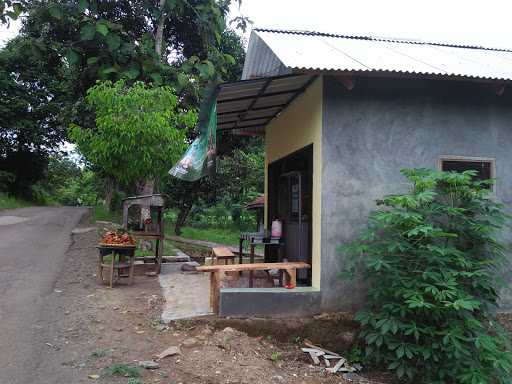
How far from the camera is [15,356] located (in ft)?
15.7

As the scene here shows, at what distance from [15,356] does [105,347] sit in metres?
0.89

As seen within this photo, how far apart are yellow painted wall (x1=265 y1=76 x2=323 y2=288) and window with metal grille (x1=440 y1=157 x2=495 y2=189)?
1.80 m

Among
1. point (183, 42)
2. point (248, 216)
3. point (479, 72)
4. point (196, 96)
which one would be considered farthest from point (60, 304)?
point (248, 216)

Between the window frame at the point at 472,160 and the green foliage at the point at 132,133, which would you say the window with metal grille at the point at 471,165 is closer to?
the window frame at the point at 472,160

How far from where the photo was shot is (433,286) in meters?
4.90

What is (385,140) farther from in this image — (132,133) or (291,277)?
(132,133)

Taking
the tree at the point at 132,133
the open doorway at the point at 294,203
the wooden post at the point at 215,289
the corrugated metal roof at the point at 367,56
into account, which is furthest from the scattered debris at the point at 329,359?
the tree at the point at 132,133

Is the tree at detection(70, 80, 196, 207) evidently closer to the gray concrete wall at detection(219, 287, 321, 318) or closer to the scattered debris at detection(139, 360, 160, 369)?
the gray concrete wall at detection(219, 287, 321, 318)

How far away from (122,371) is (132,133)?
17.9 feet

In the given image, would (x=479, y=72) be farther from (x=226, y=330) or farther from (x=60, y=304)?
(x=60, y=304)

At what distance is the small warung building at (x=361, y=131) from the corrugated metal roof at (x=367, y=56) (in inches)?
1.1

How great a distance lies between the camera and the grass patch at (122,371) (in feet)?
14.4

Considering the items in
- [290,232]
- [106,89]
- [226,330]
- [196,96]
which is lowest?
[226,330]

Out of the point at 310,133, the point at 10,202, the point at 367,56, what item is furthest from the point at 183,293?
the point at 10,202
